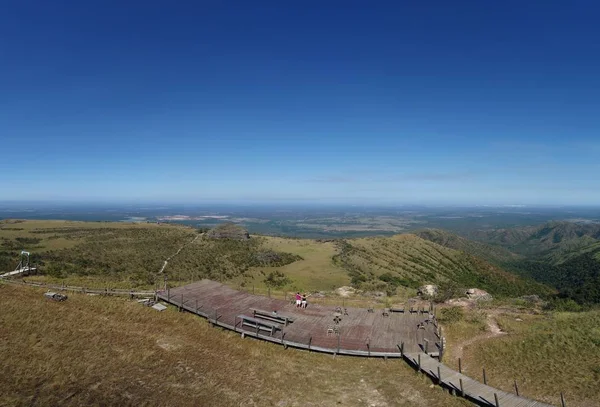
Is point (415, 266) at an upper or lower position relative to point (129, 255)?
lower

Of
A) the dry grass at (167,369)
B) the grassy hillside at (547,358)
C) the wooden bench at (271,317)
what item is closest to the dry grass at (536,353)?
the grassy hillside at (547,358)

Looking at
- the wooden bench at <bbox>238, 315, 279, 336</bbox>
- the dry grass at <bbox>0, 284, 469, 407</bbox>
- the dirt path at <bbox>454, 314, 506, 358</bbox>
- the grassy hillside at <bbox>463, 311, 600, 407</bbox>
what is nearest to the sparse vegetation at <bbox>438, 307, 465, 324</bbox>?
the dirt path at <bbox>454, 314, 506, 358</bbox>

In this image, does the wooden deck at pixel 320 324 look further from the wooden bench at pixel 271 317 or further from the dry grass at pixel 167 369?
the dry grass at pixel 167 369

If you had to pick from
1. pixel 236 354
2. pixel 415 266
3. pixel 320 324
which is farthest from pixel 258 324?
pixel 415 266

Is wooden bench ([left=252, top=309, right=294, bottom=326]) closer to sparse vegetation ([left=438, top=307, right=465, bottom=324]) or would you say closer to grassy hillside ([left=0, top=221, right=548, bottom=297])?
sparse vegetation ([left=438, top=307, right=465, bottom=324])

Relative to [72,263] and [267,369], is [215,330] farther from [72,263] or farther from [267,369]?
[72,263]

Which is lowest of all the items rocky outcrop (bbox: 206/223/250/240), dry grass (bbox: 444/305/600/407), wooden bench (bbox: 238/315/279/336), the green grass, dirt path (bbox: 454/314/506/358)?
the green grass

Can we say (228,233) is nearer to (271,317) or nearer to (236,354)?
(271,317)
